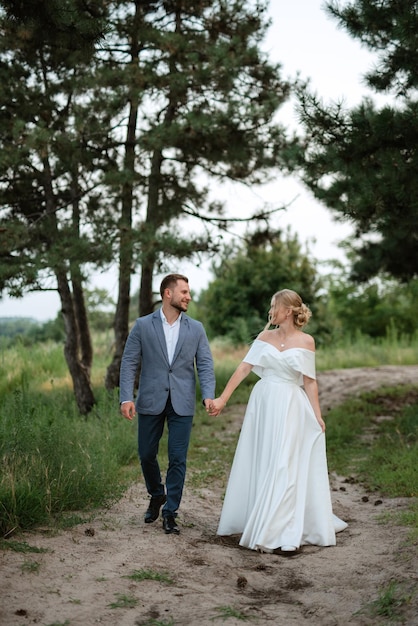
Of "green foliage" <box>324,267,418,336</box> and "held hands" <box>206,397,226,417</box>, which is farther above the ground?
"green foliage" <box>324,267,418,336</box>

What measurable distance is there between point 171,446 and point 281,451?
34.7 inches

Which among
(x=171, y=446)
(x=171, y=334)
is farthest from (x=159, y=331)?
(x=171, y=446)

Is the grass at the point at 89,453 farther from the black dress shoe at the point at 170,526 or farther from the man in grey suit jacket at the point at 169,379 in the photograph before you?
the man in grey suit jacket at the point at 169,379

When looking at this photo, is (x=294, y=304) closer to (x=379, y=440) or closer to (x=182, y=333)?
(x=182, y=333)

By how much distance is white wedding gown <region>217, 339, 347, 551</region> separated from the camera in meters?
6.04

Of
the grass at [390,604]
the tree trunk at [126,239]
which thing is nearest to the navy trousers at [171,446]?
the grass at [390,604]

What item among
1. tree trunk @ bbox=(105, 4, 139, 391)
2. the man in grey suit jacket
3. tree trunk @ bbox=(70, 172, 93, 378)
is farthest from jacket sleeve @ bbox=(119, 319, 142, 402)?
tree trunk @ bbox=(70, 172, 93, 378)

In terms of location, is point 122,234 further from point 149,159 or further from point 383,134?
point 383,134

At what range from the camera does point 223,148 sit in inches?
537

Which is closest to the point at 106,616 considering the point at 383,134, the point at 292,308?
the point at 292,308

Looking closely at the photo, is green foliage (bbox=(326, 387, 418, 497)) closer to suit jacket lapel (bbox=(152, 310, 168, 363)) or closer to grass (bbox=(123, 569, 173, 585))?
suit jacket lapel (bbox=(152, 310, 168, 363))

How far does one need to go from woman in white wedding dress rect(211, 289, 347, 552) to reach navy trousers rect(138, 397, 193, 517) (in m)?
0.32

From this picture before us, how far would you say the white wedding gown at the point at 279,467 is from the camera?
19.8 ft

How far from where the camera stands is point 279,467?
608cm
